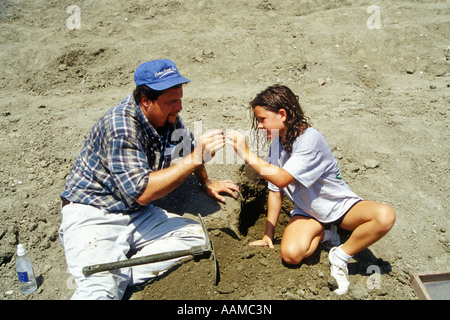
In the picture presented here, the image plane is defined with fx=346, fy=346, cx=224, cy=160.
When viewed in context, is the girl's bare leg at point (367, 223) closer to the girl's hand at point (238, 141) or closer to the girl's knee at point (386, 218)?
the girl's knee at point (386, 218)

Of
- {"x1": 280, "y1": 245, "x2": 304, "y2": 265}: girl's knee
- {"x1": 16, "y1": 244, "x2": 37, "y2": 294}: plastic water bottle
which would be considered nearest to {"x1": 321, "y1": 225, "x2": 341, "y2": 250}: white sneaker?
{"x1": 280, "y1": 245, "x2": 304, "y2": 265}: girl's knee

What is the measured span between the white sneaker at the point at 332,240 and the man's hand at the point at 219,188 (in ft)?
3.14

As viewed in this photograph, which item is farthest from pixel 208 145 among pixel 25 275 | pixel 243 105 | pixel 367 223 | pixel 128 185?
pixel 243 105

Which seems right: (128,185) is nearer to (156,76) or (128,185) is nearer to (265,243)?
(156,76)

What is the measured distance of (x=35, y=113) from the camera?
483 centimetres

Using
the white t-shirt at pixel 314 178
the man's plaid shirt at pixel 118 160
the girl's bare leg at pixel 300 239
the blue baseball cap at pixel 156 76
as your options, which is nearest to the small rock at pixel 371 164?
the white t-shirt at pixel 314 178

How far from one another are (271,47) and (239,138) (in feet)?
13.4

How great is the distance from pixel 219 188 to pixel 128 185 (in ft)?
3.86

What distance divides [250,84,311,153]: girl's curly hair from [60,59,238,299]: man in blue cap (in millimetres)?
413

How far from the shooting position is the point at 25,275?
2.48m

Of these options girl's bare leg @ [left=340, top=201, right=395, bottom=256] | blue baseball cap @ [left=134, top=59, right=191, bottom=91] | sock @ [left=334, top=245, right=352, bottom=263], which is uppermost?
blue baseball cap @ [left=134, top=59, right=191, bottom=91]

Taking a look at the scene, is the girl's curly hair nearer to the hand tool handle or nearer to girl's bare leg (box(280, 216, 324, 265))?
girl's bare leg (box(280, 216, 324, 265))

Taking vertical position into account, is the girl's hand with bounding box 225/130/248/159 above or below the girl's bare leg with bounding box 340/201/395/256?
above

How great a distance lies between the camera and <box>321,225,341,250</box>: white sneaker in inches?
113
